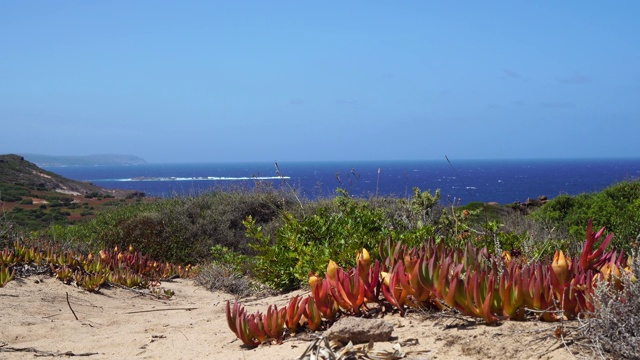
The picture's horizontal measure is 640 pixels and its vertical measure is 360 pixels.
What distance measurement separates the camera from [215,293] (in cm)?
870

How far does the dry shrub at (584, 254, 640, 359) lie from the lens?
3.06 m

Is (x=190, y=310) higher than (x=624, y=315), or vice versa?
(x=624, y=315)

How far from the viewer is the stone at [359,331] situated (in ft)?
12.0

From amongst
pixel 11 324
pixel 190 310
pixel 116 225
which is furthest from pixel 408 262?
pixel 116 225

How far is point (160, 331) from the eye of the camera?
5.30m

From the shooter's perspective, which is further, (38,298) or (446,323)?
(38,298)

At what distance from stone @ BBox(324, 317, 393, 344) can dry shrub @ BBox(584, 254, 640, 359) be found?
1.08 metres

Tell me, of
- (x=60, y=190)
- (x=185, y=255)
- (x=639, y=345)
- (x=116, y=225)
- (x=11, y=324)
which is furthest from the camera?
(x=60, y=190)

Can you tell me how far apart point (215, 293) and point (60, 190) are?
3828cm

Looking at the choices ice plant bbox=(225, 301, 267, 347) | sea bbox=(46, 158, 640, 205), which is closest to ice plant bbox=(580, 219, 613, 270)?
sea bbox=(46, 158, 640, 205)

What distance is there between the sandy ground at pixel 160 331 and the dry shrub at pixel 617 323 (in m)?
0.18

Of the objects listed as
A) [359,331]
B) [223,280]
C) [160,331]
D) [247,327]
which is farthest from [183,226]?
[359,331]

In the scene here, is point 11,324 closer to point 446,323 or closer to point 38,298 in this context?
point 38,298

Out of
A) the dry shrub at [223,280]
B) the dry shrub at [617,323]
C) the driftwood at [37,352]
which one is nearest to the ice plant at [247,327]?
the driftwood at [37,352]
